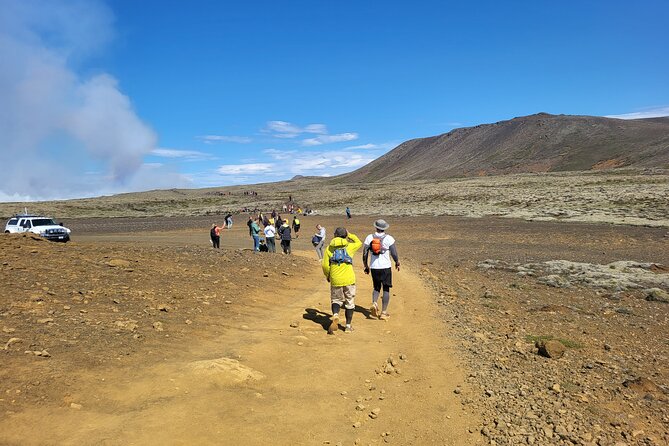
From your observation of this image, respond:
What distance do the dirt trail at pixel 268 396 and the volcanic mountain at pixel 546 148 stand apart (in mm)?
96512

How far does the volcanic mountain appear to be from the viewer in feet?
376

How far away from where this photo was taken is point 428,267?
1891 cm

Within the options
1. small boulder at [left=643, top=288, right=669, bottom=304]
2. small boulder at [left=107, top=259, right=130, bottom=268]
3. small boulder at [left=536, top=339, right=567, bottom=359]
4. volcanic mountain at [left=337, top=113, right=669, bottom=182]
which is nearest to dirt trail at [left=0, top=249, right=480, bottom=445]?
small boulder at [left=536, top=339, right=567, bottom=359]

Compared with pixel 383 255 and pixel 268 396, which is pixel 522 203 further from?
pixel 268 396

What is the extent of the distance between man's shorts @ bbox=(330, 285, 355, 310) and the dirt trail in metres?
0.58

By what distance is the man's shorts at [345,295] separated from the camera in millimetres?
8826

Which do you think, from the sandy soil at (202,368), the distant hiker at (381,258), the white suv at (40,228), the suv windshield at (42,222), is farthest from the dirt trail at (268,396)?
the suv windshield at (42,222)

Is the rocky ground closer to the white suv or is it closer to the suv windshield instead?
the white suv

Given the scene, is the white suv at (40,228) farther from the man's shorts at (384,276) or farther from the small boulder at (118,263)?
the man's shorts at (384,276)

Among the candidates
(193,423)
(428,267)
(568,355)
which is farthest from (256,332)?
(428,267)

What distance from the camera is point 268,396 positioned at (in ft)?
18.9

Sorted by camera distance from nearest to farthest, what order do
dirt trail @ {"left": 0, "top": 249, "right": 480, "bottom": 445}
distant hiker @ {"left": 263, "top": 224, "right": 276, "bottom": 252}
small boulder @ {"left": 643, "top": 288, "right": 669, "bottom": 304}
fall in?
dirt trail @ {"left": 0, "top": 249, "right": 480, "bottom": 445} < small boulder @ {"left": 643, "top": 288, "right": 669, "bottom": 304} < distant hiker @ {"left": 263, "top": 224, "right": 276, "bottom": 252}

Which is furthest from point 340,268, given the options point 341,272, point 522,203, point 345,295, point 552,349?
point 522,203

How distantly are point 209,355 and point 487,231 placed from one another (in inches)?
1117
